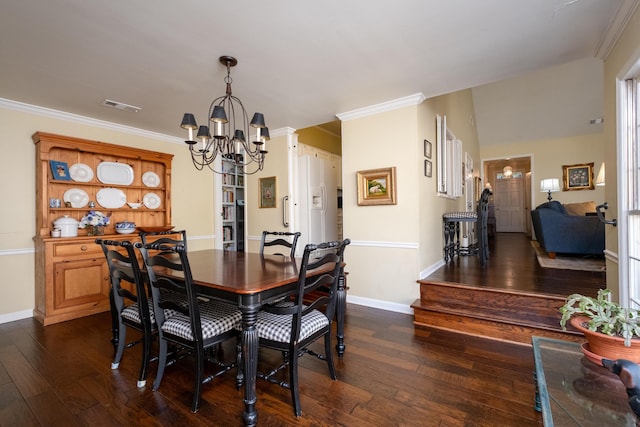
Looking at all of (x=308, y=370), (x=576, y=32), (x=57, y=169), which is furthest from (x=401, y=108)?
(x=57, y=169)

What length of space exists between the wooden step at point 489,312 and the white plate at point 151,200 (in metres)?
3.74

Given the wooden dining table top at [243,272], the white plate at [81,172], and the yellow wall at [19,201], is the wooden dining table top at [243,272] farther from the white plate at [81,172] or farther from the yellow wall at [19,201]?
the yellow wall at [19,201]

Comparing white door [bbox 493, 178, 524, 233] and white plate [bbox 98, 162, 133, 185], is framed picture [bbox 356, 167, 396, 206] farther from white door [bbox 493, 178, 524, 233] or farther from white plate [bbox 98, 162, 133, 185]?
white door [bbox 493, 178, 524, 233]

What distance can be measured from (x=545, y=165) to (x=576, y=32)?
6.81 metres

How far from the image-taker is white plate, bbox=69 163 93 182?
11.1 feet

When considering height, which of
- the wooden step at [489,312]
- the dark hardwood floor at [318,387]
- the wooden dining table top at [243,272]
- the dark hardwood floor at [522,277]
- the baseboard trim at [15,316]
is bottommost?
the dark hardwood floor at [318,387]

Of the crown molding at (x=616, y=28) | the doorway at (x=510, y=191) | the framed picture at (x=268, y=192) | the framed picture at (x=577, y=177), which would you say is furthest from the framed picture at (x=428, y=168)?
the doorway at (x=510, y=191)

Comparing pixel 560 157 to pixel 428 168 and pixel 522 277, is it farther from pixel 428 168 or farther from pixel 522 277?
pixel 428 168

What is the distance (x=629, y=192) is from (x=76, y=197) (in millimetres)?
5222

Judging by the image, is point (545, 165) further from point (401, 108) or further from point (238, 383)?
point (238, 383)

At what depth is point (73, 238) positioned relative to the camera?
122 inches

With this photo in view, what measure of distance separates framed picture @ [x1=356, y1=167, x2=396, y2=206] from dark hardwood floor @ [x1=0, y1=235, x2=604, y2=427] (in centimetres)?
143

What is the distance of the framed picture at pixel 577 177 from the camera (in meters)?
6.92

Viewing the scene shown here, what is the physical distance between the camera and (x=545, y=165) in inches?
292
